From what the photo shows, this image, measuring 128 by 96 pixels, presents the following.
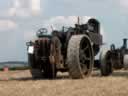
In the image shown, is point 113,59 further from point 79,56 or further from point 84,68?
point 79,56

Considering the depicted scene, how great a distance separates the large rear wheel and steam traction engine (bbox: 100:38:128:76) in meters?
2.44

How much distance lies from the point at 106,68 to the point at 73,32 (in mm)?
3388

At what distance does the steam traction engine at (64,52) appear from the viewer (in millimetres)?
19297

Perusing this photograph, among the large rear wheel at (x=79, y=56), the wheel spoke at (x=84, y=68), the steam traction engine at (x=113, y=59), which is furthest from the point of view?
the steam traction engine at (x=113, y=59)

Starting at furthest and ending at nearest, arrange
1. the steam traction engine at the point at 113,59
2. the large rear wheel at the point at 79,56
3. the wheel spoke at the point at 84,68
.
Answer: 1. the steam traction engine at the point at 113,59
2. the wheel spoke at the point at 84,68
3. the large rear wheel at the point at 79,56

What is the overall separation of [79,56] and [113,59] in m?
5.45

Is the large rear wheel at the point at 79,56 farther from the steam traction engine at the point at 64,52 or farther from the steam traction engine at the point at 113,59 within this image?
the steam traction engine at the point at 113,59

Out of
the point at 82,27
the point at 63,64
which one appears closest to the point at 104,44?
the point at 82,27

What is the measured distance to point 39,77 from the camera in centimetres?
2198

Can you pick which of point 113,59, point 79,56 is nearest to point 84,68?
point 79,56

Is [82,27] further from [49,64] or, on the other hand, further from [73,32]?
[49,64]

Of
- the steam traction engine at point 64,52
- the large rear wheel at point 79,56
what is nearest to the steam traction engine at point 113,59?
the steam traction engine at point 64,52

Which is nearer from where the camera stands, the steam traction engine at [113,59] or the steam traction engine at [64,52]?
the steam traction engine at [64,52]

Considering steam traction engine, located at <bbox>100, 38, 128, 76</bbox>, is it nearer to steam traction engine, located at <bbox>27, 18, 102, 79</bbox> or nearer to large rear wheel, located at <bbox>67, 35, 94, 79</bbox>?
steam traction engine, located at <bbox>27, 18, 102, 79</bbox>
